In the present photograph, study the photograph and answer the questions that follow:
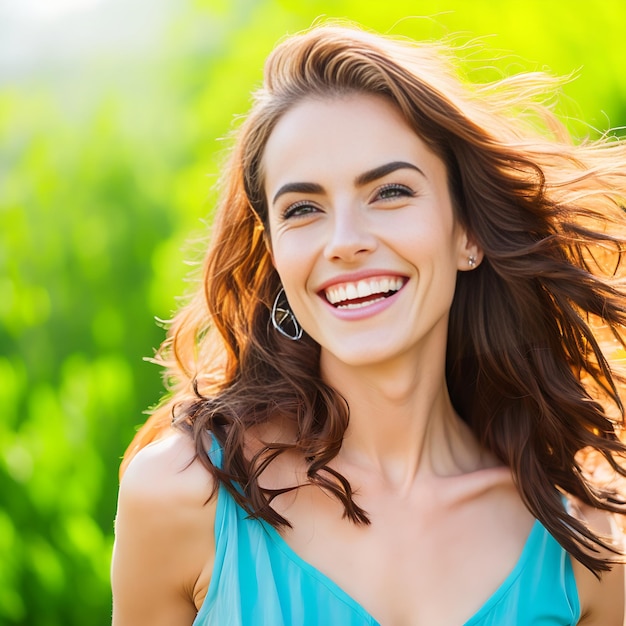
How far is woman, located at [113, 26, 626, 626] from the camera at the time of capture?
2230 millimetres

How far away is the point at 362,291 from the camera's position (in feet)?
7.29

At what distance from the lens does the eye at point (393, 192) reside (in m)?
2.23

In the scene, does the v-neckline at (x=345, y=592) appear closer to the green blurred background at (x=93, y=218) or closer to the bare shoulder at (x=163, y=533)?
the bare shoulder at (x=163, y=533)

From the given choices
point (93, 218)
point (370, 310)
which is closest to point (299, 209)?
point (370, 310)

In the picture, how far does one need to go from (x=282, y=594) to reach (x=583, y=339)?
44.0 inches

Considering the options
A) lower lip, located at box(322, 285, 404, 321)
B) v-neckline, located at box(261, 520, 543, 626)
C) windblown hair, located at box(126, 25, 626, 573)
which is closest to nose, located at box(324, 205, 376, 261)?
lower lip, located at box(322, 285, 404, 321)

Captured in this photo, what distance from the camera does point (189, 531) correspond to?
224 centimetres

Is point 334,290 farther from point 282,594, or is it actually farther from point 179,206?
point 179,206

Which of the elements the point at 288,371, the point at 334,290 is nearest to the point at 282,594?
the point at 288,371

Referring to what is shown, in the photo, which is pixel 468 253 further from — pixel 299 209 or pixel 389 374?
pixel 299 209

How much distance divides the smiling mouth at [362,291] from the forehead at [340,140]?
0.25m

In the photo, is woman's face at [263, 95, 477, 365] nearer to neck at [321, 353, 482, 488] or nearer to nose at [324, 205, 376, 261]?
nose at [324, 205, 376, 261]

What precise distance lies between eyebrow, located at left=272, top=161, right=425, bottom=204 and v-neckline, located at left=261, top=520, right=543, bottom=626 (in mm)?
786

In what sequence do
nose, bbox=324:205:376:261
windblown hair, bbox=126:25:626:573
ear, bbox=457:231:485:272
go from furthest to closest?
ear, bbox=457:231:485:272
windblown hair, bbox=126:25:626:573
nose, bbox=324:205:376:261
